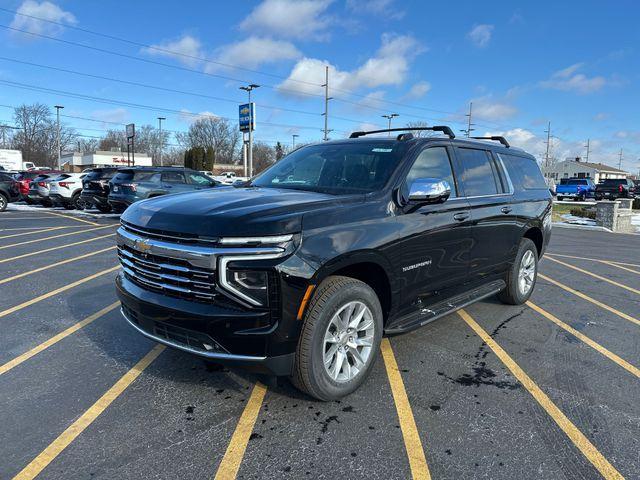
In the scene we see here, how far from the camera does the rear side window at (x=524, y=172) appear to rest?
5453 mm

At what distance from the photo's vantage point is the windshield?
12.4 feet

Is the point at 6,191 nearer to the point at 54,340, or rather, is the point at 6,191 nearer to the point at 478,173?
the point at 54,340

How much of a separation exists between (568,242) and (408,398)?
442 inches

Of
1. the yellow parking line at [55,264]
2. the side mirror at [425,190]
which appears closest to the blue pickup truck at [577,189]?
the yellow parking line at [55,264]

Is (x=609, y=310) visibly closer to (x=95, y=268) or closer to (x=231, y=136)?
(x=95, y=268)

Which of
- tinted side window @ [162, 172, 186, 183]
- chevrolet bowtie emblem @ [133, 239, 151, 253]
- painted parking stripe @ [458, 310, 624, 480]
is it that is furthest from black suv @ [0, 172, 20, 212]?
painted parking stripe @ [458, 310, 624, 480]

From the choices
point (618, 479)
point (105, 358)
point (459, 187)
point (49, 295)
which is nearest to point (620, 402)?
point (618, 479)

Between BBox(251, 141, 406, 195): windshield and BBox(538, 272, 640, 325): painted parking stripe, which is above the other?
BBox(251, 141, 406, 195): windshield

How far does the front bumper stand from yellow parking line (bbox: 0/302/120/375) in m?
1.65

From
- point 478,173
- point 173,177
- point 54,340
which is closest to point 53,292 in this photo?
point 54,340

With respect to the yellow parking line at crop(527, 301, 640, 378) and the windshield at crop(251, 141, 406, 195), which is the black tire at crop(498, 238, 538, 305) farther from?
the windshield at crop(251, 141, 406, 195)

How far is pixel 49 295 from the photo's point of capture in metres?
5.75

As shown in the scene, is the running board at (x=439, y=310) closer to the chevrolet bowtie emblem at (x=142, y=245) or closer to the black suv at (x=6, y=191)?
the chevrolet bowtie emblem at (x=142, y=245)

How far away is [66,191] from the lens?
1831 centimetres
